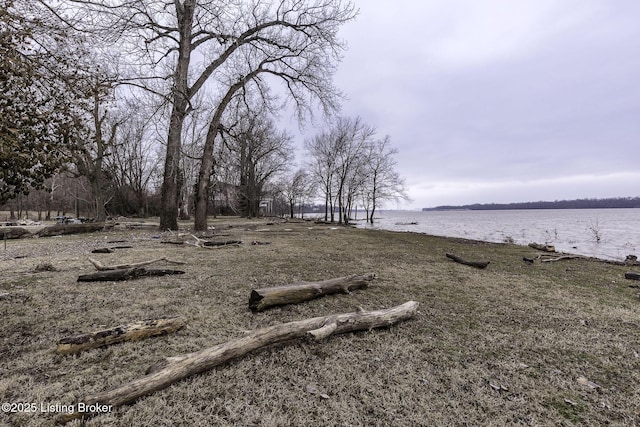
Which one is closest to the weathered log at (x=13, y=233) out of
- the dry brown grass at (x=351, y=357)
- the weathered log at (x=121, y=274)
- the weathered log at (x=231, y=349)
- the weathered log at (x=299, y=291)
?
the dry brown grass at (x=351, y=357)

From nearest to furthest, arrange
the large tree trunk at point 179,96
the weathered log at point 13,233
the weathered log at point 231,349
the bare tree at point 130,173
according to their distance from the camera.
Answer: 1. the weathered log at point 231,349
2. the weathered log at point 13,233
3. the large tree trunk at point 179,96
4. the bare tree at point 130,173

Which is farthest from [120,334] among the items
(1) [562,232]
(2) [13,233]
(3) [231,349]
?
(1) [562,232]

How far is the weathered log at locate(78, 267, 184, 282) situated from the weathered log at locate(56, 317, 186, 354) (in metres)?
2.76

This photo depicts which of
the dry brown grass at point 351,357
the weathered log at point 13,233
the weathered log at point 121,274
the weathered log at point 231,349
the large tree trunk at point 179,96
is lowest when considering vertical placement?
the dry brown grass at point 351,357

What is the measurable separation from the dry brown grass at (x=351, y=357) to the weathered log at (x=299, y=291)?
0.14 metres

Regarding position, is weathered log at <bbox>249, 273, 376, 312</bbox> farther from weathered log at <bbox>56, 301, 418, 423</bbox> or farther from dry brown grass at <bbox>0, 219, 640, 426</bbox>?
weathered log at <bbox>56, 301, 418, 423</bbox>

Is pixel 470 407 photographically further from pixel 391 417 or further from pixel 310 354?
pixel 310 354

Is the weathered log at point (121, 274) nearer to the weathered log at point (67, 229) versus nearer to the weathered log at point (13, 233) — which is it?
the weathered log at point (13, 233)

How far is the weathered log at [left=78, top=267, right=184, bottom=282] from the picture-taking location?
204 inches

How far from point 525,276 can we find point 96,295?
8845 mm

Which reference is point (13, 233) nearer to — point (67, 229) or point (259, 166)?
point (67, 229)

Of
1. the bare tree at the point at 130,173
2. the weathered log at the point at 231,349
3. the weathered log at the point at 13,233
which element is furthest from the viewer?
the bare tree at the point at 130,173

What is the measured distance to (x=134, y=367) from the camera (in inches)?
99.7

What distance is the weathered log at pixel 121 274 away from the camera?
5.17 meters
